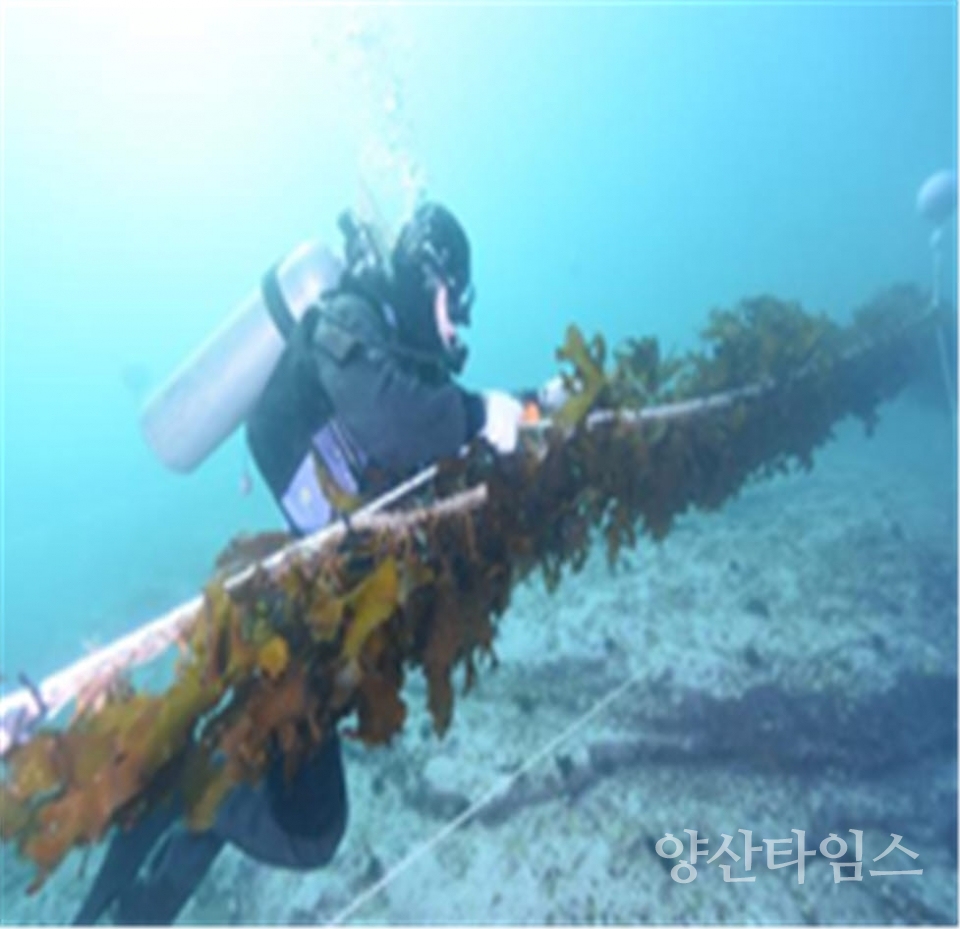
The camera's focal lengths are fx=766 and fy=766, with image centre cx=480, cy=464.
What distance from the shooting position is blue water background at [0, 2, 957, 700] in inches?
1441

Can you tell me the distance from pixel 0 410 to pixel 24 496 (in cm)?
5809

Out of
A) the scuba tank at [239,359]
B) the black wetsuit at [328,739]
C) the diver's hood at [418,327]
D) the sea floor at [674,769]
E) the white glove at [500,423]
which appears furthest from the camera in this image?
the sea floor at [674,769]

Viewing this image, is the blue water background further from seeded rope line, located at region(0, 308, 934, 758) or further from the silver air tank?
seeded rope line, located at region(0, 308, 934, 758)

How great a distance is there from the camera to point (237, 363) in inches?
180

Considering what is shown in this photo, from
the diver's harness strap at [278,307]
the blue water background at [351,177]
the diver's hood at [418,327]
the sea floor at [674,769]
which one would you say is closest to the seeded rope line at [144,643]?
the diver's hood at [418,327]

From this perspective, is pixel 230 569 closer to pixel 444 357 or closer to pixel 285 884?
pixel 444 357

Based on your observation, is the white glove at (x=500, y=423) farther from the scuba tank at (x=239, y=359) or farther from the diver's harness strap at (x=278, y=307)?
the diver's harness strap at (x=278, y=307)

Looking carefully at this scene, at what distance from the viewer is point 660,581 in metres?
8.27

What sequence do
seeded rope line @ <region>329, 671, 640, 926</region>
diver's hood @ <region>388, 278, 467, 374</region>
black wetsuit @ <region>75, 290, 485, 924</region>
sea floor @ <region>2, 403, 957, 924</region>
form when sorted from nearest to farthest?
black wetsuit @ <region>75, 290, 485, 924</region> → diver's hood @ <region>388, 278, 467, 374</region> → sea floor @ <region>2, 403, 957, 924</region> → seeded rope line @ <region>329, 671, 640, 926</region>

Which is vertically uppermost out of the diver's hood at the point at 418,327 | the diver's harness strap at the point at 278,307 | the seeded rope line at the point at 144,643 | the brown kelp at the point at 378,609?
the diver's harness strap at the point at 278,307

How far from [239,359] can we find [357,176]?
1761 millimetres

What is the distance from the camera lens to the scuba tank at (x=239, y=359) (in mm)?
4457

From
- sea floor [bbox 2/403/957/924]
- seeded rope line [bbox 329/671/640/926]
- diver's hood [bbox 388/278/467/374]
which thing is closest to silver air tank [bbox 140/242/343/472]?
diver's hood [bbox 388/278/467/374]

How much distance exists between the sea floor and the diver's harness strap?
3.42m
